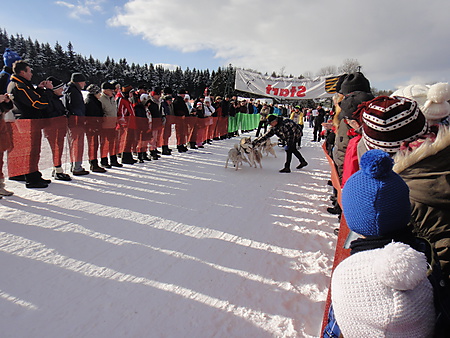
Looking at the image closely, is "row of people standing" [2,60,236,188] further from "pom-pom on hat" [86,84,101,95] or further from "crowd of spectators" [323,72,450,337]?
"crowd of spectators" [323,72,450,337]

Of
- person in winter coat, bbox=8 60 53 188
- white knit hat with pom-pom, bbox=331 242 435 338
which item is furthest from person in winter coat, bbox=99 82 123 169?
white knit hat with pom-pom, bbox=331 242 435 338

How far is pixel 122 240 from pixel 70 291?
864 mm

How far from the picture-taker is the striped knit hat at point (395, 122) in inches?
68.0

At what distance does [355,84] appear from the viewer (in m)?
3.43

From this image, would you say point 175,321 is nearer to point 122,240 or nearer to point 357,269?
point 122,240

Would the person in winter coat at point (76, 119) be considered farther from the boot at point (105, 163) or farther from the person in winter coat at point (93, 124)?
the boot at point (105, 163)

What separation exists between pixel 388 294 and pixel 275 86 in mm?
19454

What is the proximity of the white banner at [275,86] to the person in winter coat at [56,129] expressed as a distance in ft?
48.2

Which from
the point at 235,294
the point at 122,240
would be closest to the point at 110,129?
the point at 122,240

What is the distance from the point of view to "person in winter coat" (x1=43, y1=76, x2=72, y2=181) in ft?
15.5

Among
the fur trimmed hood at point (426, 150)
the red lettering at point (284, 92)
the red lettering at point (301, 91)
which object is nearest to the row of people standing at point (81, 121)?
the fur trimmed hood at point (426, 150)

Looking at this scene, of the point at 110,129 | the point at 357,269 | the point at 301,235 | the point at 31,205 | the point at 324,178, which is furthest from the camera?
the point at 324,178

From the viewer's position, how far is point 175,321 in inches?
78.4

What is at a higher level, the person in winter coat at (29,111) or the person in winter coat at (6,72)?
the person in winter coat at (6,72)
